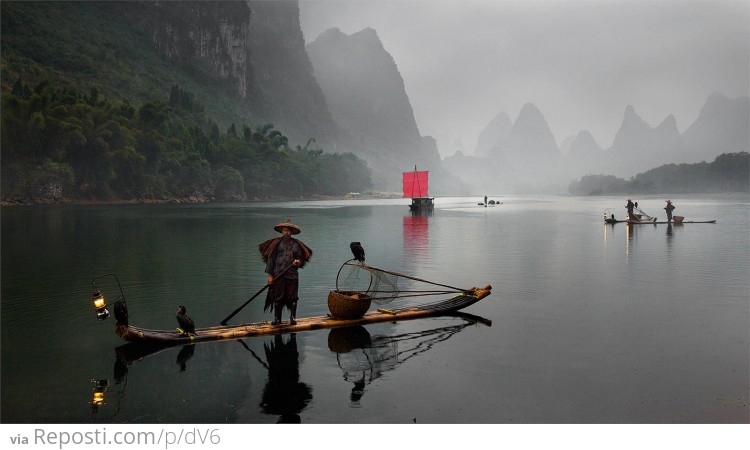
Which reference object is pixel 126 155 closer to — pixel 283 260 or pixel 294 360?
pixel 283 260

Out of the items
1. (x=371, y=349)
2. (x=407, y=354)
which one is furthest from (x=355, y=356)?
(x=407, y=354)

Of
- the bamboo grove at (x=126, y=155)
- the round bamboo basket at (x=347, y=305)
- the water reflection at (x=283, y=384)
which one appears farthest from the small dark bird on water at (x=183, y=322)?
the bamboo grove at (x=126, y=155)

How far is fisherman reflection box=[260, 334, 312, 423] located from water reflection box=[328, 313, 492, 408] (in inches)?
32.3

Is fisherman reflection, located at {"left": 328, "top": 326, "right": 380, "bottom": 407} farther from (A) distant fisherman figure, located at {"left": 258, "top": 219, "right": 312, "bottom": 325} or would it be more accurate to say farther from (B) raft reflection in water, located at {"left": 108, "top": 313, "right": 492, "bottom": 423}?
(A) distant fisherman figure, located at {"left": 258, "top": 219, "right": 312, "bottom": 325}

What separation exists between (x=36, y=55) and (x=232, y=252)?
12075cm

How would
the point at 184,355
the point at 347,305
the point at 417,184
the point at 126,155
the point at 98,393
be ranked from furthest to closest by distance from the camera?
the point at 417,184 → the point at 126,155 → the point at 347,305 → the point at 184,355 → the point at 98,393

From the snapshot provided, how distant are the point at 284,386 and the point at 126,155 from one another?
9440 centimetres

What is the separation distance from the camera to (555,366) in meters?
10.8

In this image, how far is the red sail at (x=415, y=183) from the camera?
100 metres

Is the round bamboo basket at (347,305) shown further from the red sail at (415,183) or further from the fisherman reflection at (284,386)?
the red sail at (415,183)

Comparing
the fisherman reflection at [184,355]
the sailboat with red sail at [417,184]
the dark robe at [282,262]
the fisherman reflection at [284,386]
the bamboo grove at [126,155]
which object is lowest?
the fisherman reflection at [284,386]

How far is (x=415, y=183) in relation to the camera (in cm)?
10581

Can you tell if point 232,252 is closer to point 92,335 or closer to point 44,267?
point 44,267

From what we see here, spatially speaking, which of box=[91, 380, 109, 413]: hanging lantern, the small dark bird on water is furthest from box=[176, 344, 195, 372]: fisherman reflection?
box=[91, 380, 109, 413]: hanging lantern
